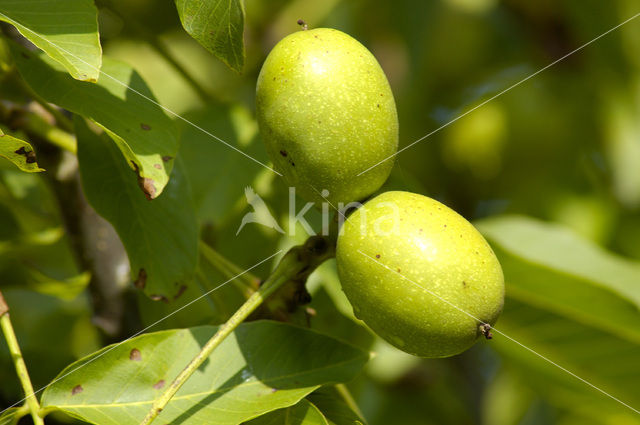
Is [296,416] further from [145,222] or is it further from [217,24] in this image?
[217,24]

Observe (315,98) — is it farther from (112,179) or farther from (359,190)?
(112,179)

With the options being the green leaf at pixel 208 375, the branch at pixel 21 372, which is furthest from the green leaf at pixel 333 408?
the branch at pixel 21 372

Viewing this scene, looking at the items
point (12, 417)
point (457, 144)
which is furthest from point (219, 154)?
point (457, 144)

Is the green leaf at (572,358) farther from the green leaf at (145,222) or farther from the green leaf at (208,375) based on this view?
the green leaf at (145,222)

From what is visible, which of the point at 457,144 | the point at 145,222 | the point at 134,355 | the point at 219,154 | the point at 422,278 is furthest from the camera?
the point at 457,144

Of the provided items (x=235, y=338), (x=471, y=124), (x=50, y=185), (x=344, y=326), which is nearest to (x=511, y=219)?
(x=344, y=326)

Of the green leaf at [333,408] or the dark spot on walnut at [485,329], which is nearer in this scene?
the dark spot on walnut at [485,329]

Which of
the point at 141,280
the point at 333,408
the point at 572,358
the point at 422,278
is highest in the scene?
the point at 422,278
